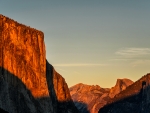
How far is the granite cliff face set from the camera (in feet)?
516

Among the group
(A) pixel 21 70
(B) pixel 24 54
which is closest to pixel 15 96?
(A) pixel 21 70

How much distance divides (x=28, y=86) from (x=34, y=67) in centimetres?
1077

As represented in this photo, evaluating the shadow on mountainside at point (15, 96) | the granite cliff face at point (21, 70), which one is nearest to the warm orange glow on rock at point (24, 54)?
the granite cliff face at point (21, 70)

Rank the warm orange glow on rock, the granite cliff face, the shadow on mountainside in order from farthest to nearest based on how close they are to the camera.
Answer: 1. the warm orange glow on rock
2. the granite cliff face
3. the shadow on mountainside

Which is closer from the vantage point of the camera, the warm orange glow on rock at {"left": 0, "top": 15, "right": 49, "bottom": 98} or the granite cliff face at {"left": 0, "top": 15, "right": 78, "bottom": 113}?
the granite cliff face at {"left": 0, "top": 15, "right": 78, "bottom": 113}

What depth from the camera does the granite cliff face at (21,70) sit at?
516 feet

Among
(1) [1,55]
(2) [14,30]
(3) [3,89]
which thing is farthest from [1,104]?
(2) [14,30]

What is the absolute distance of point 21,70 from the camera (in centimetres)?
17025

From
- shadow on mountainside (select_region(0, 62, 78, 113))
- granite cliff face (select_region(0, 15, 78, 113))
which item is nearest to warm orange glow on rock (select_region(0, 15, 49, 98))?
granite cliff face (select_region(0, 15, 78, 113))

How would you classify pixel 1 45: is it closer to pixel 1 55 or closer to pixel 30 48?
pixel 1 55

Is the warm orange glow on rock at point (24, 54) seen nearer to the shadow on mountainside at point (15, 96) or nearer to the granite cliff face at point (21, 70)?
the granite cliff face at point (21, 70)

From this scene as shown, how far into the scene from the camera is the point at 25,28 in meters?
178

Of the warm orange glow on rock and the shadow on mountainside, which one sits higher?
the warm orange glow on rock

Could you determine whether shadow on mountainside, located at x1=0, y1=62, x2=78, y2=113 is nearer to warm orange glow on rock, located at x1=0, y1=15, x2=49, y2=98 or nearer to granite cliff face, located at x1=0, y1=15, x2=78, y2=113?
granite cliff face, located at x1=0, y1=15, x2=78, y2=113
